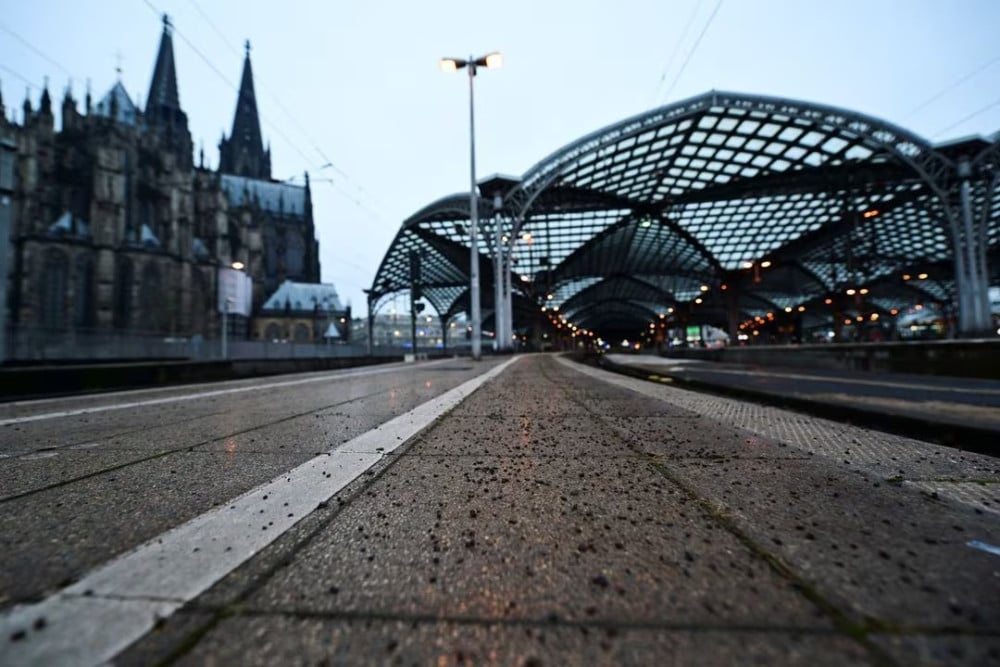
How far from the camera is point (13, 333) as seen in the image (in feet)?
49.8

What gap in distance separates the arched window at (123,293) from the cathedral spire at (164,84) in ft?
69.1

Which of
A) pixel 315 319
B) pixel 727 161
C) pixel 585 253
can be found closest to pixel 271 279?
Answer: pixel 315 319

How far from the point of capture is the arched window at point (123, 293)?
36.1 m

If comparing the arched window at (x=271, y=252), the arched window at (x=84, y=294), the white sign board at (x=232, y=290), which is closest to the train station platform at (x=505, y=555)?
the white sign board at (x=232, y=290)

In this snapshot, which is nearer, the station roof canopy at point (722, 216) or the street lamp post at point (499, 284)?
the station roof canopy at point (722, 216)

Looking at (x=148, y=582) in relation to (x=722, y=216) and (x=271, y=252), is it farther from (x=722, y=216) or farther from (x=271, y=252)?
(x=271, y=252)

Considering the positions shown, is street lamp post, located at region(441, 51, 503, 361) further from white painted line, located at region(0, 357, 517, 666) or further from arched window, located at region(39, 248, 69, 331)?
arched window, located at region(39, 248, 69, 331)

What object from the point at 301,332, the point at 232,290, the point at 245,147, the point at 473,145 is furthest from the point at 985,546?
the point at 245,147

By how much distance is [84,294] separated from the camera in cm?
3497

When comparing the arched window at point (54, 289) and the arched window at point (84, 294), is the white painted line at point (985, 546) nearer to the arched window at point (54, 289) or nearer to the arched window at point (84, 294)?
the arched window at point (54, 289)

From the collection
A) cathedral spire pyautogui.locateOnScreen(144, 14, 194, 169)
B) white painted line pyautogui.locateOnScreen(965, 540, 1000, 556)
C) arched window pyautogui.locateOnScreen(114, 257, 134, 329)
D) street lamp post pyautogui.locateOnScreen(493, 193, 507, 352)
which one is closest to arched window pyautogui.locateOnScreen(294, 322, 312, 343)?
cathedral spire pyautogui.locateOnScreen(144, 14, 194, 169)

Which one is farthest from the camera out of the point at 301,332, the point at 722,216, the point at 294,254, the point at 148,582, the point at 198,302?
the point at 301,332

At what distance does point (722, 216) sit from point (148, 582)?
45.1m

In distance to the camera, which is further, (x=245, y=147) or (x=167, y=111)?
(x=245, y=147)
